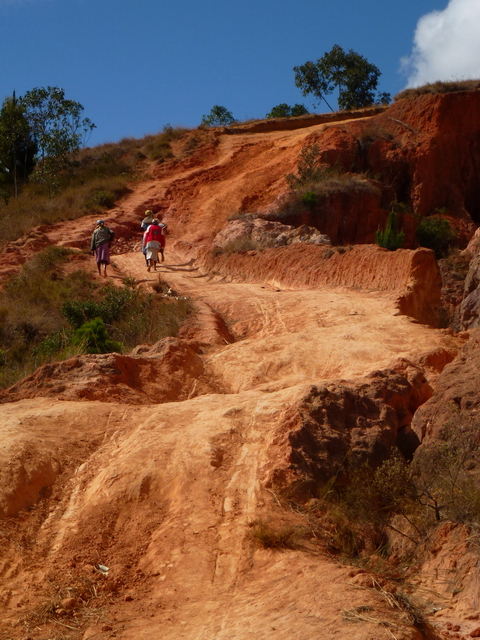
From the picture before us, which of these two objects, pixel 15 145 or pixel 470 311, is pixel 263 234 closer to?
pixel 470 311

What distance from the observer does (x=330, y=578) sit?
13.7ft

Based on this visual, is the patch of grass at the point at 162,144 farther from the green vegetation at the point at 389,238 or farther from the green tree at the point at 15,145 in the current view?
the green vegetation at the point at 389,238

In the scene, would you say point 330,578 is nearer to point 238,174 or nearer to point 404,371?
point 404,371

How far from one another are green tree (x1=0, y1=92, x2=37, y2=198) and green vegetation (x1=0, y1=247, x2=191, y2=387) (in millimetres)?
9264

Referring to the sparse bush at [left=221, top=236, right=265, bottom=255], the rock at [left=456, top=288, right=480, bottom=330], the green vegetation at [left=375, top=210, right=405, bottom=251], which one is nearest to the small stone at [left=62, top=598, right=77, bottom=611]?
the rock at [left=456, top=288, right=480, bottom=330]

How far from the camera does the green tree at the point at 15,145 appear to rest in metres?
26.4

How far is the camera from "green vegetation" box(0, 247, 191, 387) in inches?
436

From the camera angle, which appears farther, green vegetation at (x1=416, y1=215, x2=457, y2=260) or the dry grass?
green vegetation at (x1=416, y1=215, x2=457, y2=260)

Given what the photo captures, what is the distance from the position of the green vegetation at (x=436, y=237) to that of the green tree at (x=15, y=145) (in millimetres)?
14421

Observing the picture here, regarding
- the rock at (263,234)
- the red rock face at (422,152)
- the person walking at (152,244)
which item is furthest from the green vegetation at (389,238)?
the person walking at (152,244)

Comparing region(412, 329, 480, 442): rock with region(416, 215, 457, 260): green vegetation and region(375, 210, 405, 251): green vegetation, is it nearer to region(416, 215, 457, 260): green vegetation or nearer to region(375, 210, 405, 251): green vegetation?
region(375, 210, 405, 251): green vegetation

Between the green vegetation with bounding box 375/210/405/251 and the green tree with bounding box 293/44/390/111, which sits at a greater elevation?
the green tree with bounding box 293/44/390/111

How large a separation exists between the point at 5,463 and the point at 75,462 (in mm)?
618

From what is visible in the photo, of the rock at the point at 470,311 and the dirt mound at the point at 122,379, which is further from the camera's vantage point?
the rock at the point at 470,311
